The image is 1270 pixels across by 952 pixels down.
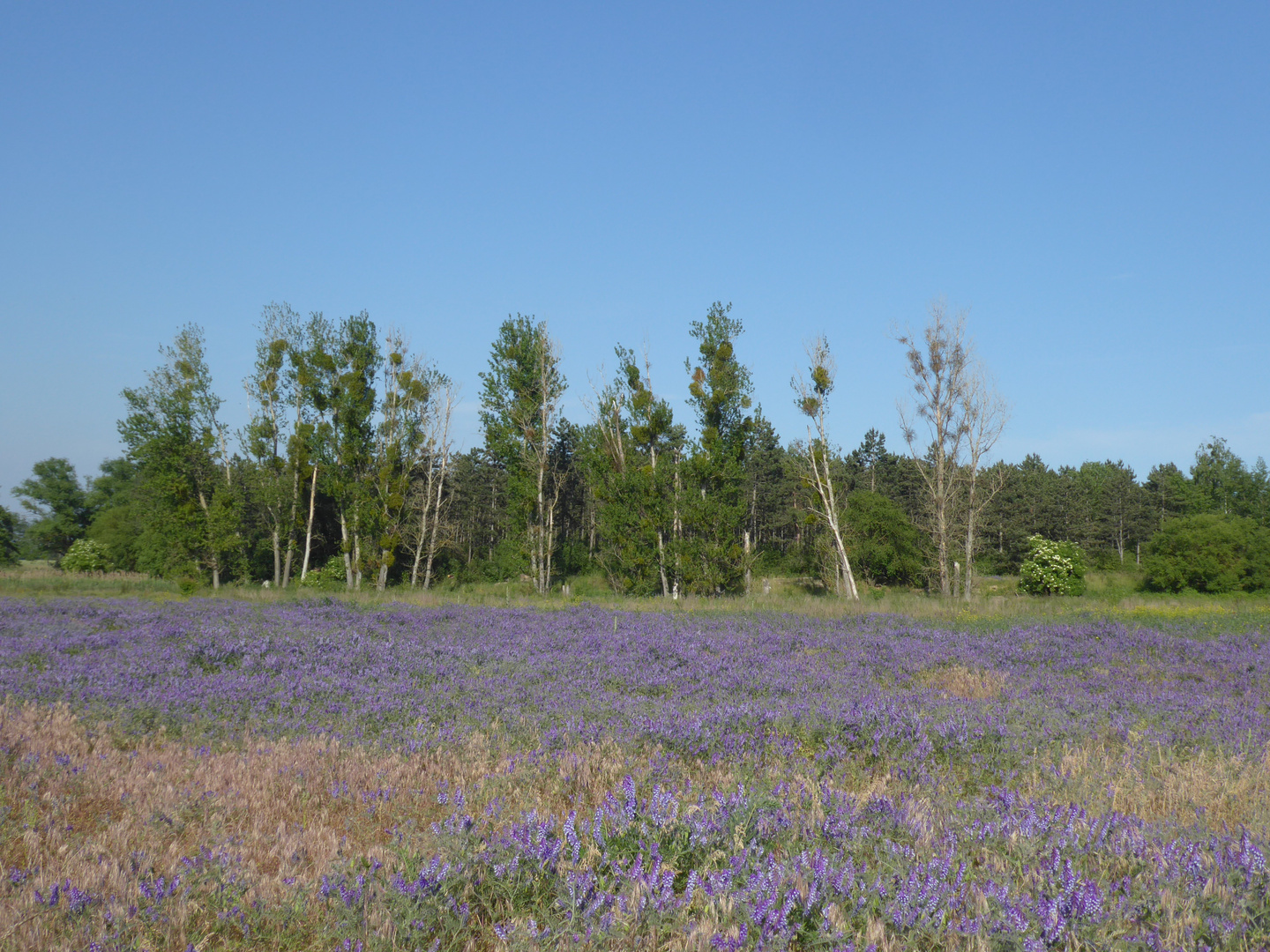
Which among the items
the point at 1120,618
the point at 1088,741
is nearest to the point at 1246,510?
the point at 1120,618

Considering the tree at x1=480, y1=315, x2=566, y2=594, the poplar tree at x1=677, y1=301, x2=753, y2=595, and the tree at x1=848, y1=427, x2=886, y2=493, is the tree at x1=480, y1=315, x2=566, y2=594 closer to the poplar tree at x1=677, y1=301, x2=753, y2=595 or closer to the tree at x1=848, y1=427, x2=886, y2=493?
the poplar tree at x1=677, y1=301, x2=753, y2=595

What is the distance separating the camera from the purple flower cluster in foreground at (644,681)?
21.7ft

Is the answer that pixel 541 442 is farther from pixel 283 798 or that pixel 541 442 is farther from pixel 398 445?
pixel 283 798

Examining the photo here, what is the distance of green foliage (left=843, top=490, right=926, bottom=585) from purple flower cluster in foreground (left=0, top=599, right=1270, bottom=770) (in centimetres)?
2809

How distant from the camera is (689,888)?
2.92 m

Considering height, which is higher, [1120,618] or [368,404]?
[368,404]

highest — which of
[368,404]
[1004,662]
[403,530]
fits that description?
[368,404]

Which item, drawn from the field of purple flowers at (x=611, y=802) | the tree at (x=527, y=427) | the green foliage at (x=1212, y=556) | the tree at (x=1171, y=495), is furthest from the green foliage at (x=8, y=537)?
the tree at (x=1171, y=495)

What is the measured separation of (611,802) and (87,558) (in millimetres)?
62606

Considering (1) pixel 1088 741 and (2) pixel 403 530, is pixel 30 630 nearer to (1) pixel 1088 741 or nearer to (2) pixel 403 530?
(1) pixel 1088 741

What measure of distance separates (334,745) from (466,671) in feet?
12.9

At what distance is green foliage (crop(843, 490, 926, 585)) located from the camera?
43.7 meters

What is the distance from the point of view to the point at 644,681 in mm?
9617

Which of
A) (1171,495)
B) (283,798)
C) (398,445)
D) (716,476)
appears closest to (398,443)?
(398,445)
